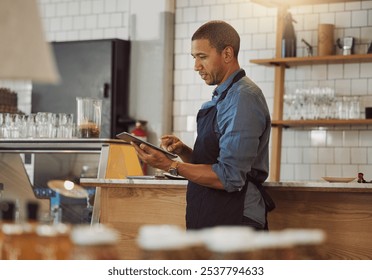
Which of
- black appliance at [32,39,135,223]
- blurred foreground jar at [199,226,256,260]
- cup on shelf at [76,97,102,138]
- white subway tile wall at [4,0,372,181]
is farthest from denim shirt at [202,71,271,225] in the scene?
black appliance at [32,39,135,223]

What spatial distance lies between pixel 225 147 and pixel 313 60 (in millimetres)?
3457

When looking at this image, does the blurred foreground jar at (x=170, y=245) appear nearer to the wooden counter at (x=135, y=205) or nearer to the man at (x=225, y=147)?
the man at (x=225, y=147)

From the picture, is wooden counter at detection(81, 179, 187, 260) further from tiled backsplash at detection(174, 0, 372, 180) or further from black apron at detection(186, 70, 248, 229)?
tiled backsplash at detection(174, 0, 372, 180)

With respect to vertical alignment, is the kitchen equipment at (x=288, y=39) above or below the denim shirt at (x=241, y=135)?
above

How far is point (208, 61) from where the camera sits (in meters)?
3.10

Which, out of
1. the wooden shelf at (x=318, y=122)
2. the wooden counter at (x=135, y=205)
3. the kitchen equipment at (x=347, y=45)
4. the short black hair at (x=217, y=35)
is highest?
the kitchen equipment at (x=347, y=45)

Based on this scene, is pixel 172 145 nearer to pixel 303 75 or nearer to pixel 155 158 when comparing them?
pixel 155 158

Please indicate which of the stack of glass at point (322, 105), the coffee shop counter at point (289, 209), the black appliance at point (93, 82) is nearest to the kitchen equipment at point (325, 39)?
the stack of glass at point (322, 105)

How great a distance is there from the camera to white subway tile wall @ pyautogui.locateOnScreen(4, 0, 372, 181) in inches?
249

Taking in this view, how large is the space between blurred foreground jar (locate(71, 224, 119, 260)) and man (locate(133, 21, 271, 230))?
Answer: 147cm

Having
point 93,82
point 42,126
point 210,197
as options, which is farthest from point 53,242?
point 93,82

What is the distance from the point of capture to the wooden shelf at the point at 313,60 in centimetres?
607

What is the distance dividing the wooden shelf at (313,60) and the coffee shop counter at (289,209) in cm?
256
